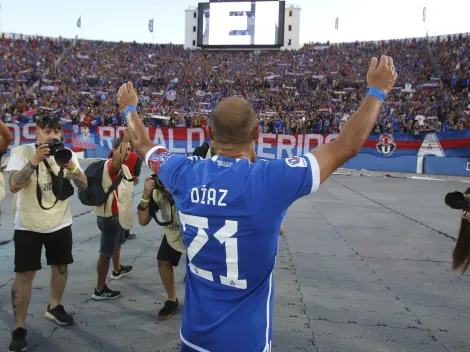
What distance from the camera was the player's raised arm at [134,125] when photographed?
5.99 feet

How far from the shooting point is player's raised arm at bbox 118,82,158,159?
Answer: 183 cm

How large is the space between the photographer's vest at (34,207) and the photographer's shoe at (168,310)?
4.17 ft

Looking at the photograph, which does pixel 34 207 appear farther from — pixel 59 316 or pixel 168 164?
pixel 168 164

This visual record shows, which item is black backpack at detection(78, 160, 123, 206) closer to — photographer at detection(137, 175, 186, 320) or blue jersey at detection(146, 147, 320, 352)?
photographer at detection(137, 175, 186, 320)

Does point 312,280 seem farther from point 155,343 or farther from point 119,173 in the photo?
point 119,173

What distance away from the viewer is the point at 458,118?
19.9 m

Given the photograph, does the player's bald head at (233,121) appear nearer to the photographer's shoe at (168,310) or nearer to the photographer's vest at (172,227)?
the photographer's vest at (172,227)

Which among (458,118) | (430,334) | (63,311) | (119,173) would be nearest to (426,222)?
(430,334)

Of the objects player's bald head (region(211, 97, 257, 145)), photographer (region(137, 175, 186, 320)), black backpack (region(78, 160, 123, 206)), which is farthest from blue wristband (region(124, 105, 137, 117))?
black backpack (region(78, 160, 123, 206))

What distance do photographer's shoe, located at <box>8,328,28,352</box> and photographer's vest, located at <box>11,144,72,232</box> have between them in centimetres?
86

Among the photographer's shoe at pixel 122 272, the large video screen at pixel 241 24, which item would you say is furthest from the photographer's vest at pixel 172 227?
the large video screen at pixel 241 24

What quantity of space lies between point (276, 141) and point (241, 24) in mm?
29524

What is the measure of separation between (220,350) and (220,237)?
49 centimetres

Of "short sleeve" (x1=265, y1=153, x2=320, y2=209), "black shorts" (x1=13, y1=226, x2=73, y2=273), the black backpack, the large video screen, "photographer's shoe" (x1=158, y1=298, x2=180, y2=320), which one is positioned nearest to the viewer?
"short sleeve" (x1=265, y1=153, x2=320, y2=209)
